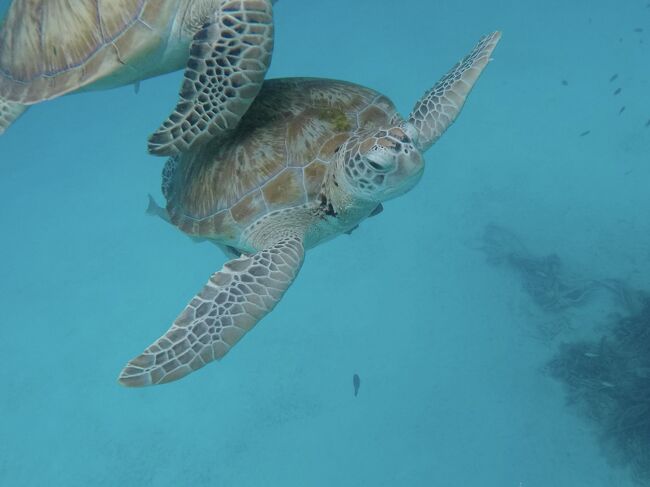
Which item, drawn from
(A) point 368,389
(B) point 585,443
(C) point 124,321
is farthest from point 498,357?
(C) point 124,321

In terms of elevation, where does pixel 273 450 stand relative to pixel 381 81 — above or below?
below

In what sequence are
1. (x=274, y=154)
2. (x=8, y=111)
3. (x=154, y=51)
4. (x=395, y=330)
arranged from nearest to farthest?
(x=154, y=51)
(x=274, y=154)
(x=8, y=111)
(x=395, y=330)

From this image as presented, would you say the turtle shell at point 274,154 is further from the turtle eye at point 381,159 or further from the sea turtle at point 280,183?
the turtle eye at point 381,159

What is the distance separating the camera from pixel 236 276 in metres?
3.06

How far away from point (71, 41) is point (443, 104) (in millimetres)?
2662

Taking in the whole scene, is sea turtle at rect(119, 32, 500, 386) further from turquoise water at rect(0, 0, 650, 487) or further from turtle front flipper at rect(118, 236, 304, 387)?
turquoise water at rect(0, 0, 650, 487)

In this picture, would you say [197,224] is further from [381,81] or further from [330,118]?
[381,81]

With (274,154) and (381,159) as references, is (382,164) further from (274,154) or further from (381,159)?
(274,154)

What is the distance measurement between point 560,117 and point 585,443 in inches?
246

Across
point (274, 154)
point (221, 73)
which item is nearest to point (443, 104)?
point (274, 154)

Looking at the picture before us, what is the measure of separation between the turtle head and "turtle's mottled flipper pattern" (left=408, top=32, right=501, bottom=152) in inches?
30.4

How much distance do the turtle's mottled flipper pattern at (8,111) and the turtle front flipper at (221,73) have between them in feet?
5.59

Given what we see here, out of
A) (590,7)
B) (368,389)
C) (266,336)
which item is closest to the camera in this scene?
(368,389)

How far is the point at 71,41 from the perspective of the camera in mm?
3449
